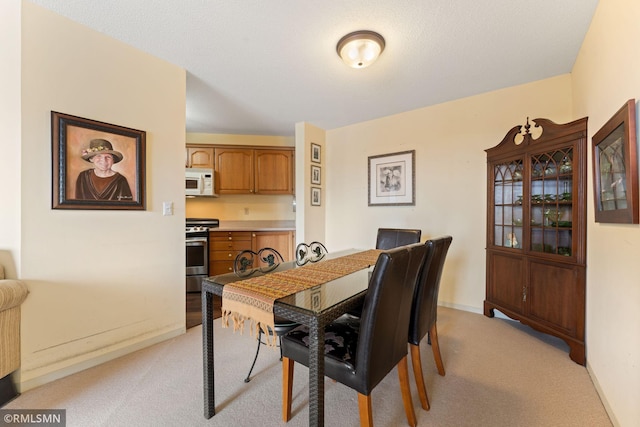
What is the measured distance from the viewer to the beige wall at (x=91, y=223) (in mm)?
1657

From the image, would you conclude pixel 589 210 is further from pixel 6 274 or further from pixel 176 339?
pixel 6 274

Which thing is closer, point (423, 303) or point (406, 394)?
point (406, 394)

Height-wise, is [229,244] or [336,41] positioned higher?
[336,41]

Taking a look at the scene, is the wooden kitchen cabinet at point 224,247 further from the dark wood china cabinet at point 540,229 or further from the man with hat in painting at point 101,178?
the dark wood china cabinet at point 540,229

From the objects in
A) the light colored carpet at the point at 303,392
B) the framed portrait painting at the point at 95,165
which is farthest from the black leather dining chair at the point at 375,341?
the framed portrait painting at the point at 95,165

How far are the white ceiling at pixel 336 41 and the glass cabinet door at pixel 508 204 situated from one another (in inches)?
34.6

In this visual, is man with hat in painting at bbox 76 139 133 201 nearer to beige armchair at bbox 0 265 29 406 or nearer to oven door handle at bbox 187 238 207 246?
beige armchair at bbox 0 265 29 406

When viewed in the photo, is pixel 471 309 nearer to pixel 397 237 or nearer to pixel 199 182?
pixel 397 237

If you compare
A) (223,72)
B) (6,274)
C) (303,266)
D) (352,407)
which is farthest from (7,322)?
(223,72)

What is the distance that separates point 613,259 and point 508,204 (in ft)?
3.81

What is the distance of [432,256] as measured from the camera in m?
1.57

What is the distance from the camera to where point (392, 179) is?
3.54 meters

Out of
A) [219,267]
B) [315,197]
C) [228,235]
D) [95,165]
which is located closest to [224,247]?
[228,235]

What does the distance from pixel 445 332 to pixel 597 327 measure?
104 centimetres
